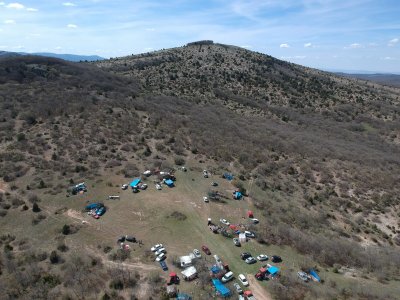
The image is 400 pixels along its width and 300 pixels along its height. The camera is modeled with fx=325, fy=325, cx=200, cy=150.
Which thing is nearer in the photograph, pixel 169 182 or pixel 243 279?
pixel 243 279

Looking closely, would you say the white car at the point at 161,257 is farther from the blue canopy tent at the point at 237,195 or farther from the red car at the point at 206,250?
the blue canopy tent at the point at 237,195

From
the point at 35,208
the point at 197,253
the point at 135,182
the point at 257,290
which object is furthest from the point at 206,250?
the point at 35,208

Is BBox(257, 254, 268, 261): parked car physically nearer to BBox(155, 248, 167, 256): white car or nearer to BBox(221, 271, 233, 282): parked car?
BBox(221, 271, 233, 282): parked car

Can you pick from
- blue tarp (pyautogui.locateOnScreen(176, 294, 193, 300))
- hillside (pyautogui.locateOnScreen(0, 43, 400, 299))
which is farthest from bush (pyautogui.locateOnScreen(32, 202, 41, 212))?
blue tarp (pyautogui.locateOnScreen(176, 294, 193, 300))

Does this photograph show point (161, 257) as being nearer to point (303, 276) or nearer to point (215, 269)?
point (215, 269)

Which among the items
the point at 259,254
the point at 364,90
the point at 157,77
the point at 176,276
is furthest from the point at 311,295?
the point at 364,90

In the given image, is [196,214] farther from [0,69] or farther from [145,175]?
[0,69]
